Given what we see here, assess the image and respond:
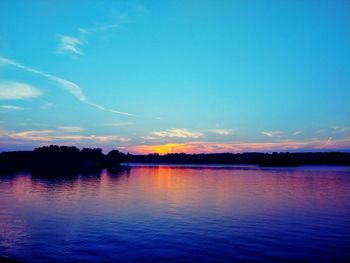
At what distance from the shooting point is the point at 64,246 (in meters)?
33.8

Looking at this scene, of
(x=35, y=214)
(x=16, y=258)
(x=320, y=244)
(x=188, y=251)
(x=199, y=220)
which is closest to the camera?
(x=16, y=258)

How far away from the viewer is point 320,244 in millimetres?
35719

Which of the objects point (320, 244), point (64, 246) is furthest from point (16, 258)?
point (320, 244)

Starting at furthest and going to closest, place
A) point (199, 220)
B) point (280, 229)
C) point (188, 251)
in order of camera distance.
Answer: point (199, 220), point (280, 229), point (188, 251)

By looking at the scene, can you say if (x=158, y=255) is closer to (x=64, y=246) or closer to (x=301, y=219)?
(x=64, y=246)

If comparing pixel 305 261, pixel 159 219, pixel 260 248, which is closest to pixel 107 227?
pixel 159 219

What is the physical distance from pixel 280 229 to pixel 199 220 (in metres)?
11.0

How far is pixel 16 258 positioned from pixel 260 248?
73.0 feet

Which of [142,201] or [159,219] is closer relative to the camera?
[159,219]

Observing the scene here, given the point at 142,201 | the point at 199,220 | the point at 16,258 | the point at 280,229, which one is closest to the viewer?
the point at 16,258

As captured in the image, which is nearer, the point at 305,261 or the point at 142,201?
the point at 305,261

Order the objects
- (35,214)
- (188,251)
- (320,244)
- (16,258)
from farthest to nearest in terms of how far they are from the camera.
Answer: (35,214) < (320,244) < (188,251) < (16,258)

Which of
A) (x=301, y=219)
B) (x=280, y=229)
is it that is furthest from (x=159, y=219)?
(x=301, y=219)

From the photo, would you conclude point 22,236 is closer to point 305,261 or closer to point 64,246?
point 64,246
